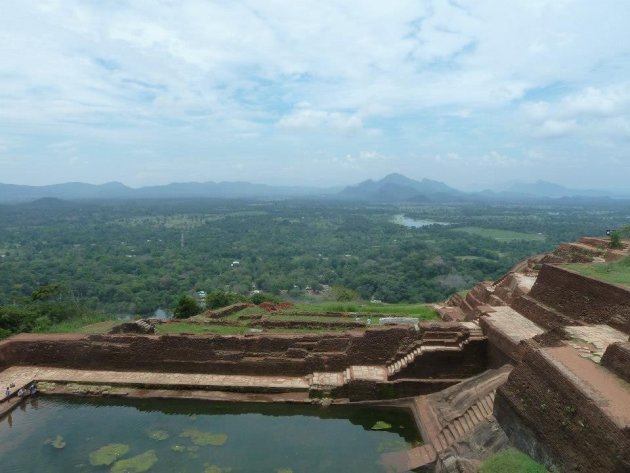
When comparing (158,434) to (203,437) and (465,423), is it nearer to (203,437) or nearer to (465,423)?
(203,437)

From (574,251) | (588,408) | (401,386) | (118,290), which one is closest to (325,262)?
(118,290)

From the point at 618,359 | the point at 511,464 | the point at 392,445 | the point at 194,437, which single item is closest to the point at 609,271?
the point at 618,359

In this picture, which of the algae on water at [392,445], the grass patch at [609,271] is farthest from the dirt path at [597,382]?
the algae on water at [392,445]

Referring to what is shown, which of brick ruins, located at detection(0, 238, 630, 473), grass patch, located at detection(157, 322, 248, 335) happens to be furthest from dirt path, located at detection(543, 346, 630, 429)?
grass patch, located at detection(157, 322, 248, 335)

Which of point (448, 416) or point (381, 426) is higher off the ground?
point (448, 416)

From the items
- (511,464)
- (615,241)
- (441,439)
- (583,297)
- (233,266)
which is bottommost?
(233,266)

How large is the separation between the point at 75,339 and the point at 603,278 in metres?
15.6

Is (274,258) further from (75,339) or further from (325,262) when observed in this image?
(75,339)

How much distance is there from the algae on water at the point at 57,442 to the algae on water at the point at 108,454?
98 centimetres

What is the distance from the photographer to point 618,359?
26.3 feet

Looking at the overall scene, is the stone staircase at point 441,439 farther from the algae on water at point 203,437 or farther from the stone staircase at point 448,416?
the algae on water at point 203,437

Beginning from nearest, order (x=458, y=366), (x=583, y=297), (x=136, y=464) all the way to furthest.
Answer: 1. (x=136, y=464)
2. (x=583, y=297)
3. (x=458, y=366)

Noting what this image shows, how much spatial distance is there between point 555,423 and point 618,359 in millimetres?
1634

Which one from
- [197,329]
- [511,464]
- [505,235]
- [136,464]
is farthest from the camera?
[505,235]
